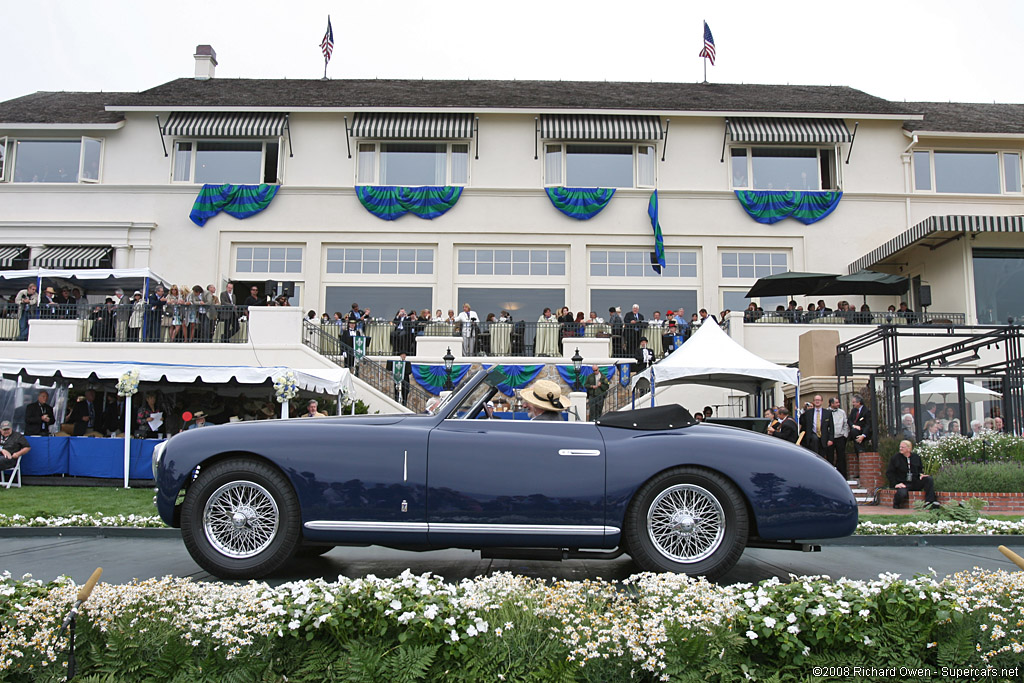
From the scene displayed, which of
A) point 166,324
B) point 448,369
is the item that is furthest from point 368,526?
point 166,324

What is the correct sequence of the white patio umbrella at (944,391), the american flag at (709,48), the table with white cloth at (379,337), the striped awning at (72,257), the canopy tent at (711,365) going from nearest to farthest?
the canopy tent at (711,365)
the white patio umbrella at (944,391)
the table with white cloth at (379,337)
the striped awning at (72,257)
the american flag at (709,48)

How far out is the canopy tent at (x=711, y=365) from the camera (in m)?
15.7

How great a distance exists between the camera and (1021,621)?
12.3 feet

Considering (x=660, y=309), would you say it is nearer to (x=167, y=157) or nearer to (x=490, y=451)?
(x=167, y=157)

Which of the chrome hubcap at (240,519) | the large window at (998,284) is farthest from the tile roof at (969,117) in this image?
the chrome hubcap at (240,519)

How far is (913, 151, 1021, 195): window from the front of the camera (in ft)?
94.7

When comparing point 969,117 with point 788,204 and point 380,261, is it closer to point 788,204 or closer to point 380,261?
point 788,204

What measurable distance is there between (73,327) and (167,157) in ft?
31.3

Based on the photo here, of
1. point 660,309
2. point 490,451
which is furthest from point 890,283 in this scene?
point 490,451

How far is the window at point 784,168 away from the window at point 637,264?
3.43 m

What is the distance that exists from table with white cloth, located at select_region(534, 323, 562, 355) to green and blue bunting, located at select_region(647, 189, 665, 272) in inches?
245

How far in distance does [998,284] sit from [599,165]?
45.2 feet

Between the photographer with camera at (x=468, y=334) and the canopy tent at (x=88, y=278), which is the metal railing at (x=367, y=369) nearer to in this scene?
the photographer with camera at (x=468, y=334)

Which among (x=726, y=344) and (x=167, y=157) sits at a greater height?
(x=167, y=157)
